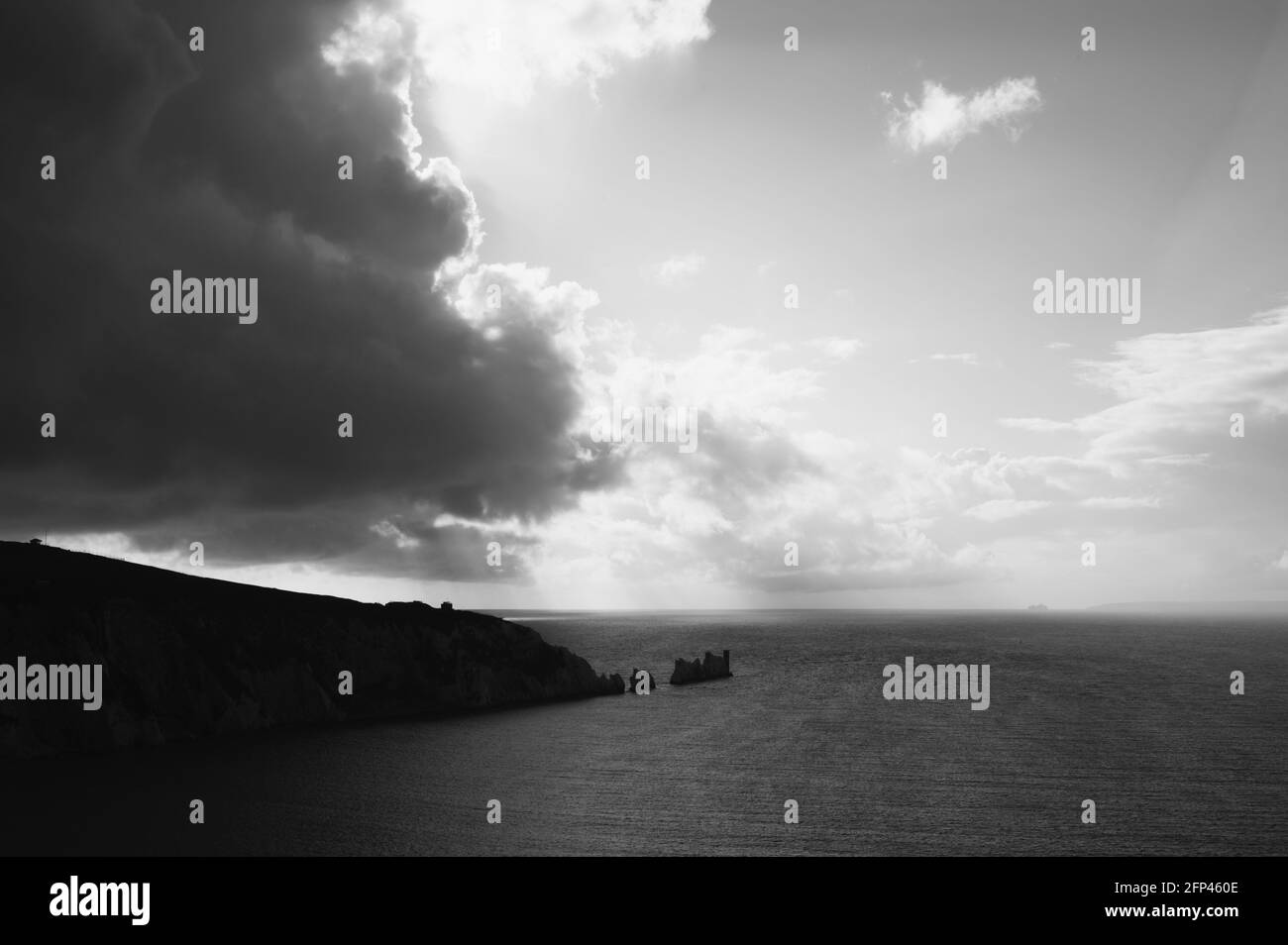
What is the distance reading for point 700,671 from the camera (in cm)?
12525

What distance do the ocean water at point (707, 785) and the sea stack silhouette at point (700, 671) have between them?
25.3 m

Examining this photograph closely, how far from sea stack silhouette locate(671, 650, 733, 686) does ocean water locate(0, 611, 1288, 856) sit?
25341mm

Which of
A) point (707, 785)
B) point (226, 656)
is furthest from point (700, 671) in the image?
point (707, 785)

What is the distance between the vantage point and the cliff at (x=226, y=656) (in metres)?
69.2

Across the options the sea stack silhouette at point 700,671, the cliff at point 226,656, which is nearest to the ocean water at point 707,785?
the cliff at point 226,656

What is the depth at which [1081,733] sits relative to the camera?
72.9 meters

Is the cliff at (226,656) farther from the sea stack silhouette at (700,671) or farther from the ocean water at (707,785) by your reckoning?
the sea stack silhouette at (700,671)

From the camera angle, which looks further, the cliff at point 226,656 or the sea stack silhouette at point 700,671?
the sea stack silhouette at point 700,671
